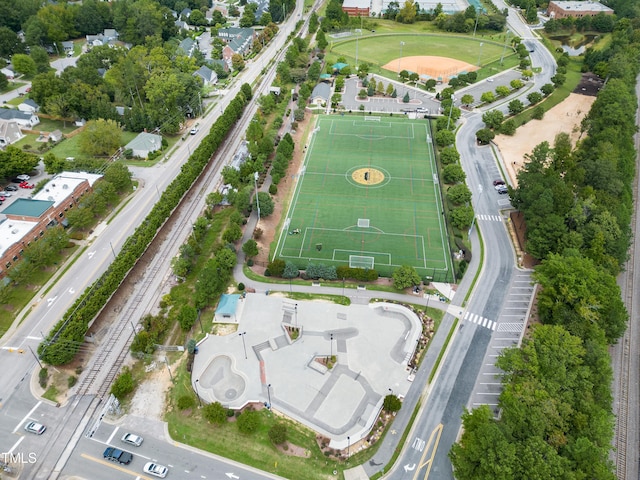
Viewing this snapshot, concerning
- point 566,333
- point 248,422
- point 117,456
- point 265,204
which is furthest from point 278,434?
point 265,204

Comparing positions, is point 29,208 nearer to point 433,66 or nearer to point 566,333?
point 566,333

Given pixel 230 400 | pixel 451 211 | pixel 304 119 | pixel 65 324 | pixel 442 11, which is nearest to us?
pixel 230 400

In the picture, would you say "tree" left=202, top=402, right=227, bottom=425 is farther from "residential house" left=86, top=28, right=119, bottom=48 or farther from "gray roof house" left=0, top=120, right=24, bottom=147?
"residential house" left=86, top=28, right=119, bottom=48

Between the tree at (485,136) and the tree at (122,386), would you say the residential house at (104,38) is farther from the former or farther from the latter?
the tree at (122,386)

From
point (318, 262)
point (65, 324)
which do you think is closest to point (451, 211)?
point (318, 262)

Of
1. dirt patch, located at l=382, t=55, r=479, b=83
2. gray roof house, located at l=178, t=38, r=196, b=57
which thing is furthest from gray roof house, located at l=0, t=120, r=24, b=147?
dirt patch, located at l=382, t=55, r=479, b=83

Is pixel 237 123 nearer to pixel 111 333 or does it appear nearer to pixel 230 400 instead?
pixel 111 333

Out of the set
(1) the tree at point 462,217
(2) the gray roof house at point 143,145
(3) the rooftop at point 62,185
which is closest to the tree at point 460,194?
(1) the tree at point 462,217
